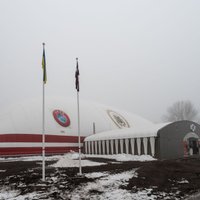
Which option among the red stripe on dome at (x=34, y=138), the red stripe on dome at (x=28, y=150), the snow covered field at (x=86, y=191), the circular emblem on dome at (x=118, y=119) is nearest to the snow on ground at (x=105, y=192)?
the snow covered field at (x=86, y=191)

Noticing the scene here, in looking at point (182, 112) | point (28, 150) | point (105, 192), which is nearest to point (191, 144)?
point (28, 150)

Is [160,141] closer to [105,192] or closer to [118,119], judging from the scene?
[105,192]

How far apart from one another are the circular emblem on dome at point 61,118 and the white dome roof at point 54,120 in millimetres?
434

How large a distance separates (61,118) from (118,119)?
12.6m

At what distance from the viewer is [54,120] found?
1494 inches

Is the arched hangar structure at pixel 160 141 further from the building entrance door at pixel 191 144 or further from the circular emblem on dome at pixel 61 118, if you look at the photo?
A: the circular emblem on dome at pixel 61 118

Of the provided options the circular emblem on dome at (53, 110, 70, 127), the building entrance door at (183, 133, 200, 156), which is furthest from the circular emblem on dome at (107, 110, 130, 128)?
the building entrance door at (183, 133, 200, 156)

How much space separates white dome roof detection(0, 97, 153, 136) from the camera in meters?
34.8

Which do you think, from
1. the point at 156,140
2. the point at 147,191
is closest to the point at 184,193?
the point at 147,191

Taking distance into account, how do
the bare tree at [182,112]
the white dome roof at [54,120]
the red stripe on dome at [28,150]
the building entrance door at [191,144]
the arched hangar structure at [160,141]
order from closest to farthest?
the arched hangar structure at [160,141] < the building entrance door at [191,144] < the red stripe on dome at [28,150] < the white dome roof at [54,120] < the bare tree at [182,112]

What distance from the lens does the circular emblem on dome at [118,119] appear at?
45.7 metres

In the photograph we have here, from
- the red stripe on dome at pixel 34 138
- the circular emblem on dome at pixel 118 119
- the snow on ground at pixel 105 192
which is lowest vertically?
the snow on ground at pixel 105 192

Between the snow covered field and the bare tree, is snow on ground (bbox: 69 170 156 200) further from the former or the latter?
the bare tree

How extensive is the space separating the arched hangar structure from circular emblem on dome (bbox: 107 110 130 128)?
1308cm
